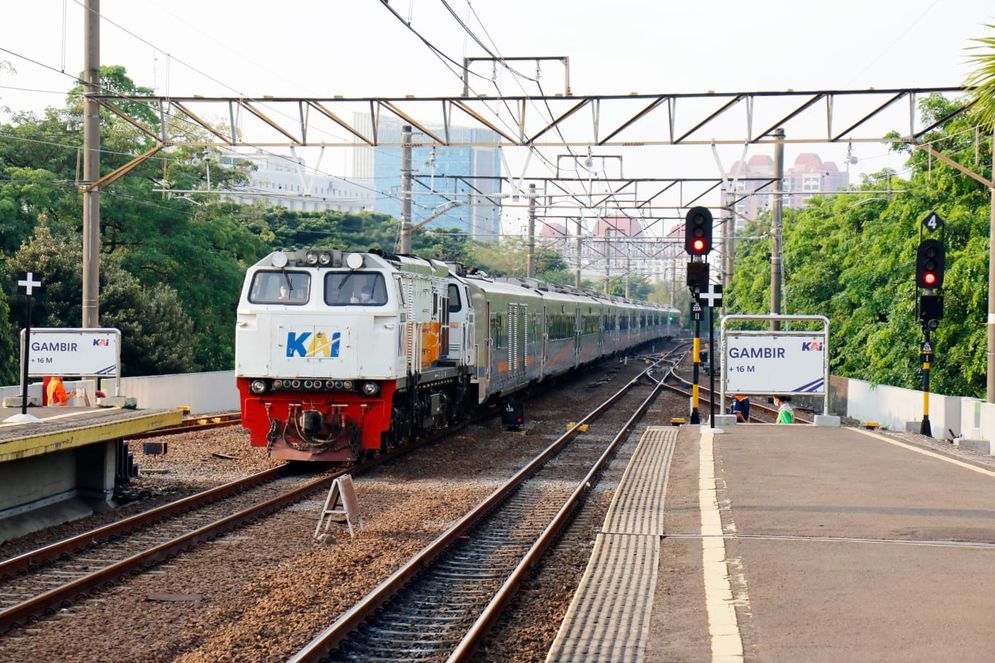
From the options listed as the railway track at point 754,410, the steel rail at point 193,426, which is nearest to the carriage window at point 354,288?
the steel rail at point 193,426

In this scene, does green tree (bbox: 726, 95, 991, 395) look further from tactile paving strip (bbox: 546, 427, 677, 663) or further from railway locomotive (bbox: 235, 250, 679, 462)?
tactile paving strip (bbox: 546, 427, 677, 663)

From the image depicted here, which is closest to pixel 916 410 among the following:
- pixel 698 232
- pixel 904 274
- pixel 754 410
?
pixel 904 274

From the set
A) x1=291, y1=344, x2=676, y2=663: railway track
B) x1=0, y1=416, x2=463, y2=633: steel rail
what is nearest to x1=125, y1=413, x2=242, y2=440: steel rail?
x1=0, y1=416, x2=463, y2=633: steel rail

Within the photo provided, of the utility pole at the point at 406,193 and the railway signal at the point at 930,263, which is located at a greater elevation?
the utility pole at the point at 406,193

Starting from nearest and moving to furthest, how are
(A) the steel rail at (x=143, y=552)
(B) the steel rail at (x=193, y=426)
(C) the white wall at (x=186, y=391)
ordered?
1. (A) the steel rail at (x=143, y=552)
2. (B) the steel rail at (x=193, y=426)
3. (C) the white wall at (x=186, y=391)

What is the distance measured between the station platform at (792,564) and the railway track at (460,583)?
0.86m

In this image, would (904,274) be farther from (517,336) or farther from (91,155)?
(91,155)

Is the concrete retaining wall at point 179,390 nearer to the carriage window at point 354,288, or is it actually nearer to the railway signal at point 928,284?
the carriage window at point 354,288

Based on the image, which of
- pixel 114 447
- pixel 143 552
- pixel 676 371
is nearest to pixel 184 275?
pixel 676 371

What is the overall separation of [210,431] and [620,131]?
377 inches

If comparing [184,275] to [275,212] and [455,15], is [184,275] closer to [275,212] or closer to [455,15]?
[455,15]

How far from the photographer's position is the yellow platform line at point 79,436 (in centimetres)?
1124

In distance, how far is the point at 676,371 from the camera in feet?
167

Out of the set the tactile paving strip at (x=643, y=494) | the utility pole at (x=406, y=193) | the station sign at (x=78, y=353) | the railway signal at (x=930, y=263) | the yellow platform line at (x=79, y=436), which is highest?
the utility pole at (x=406, y=193)
